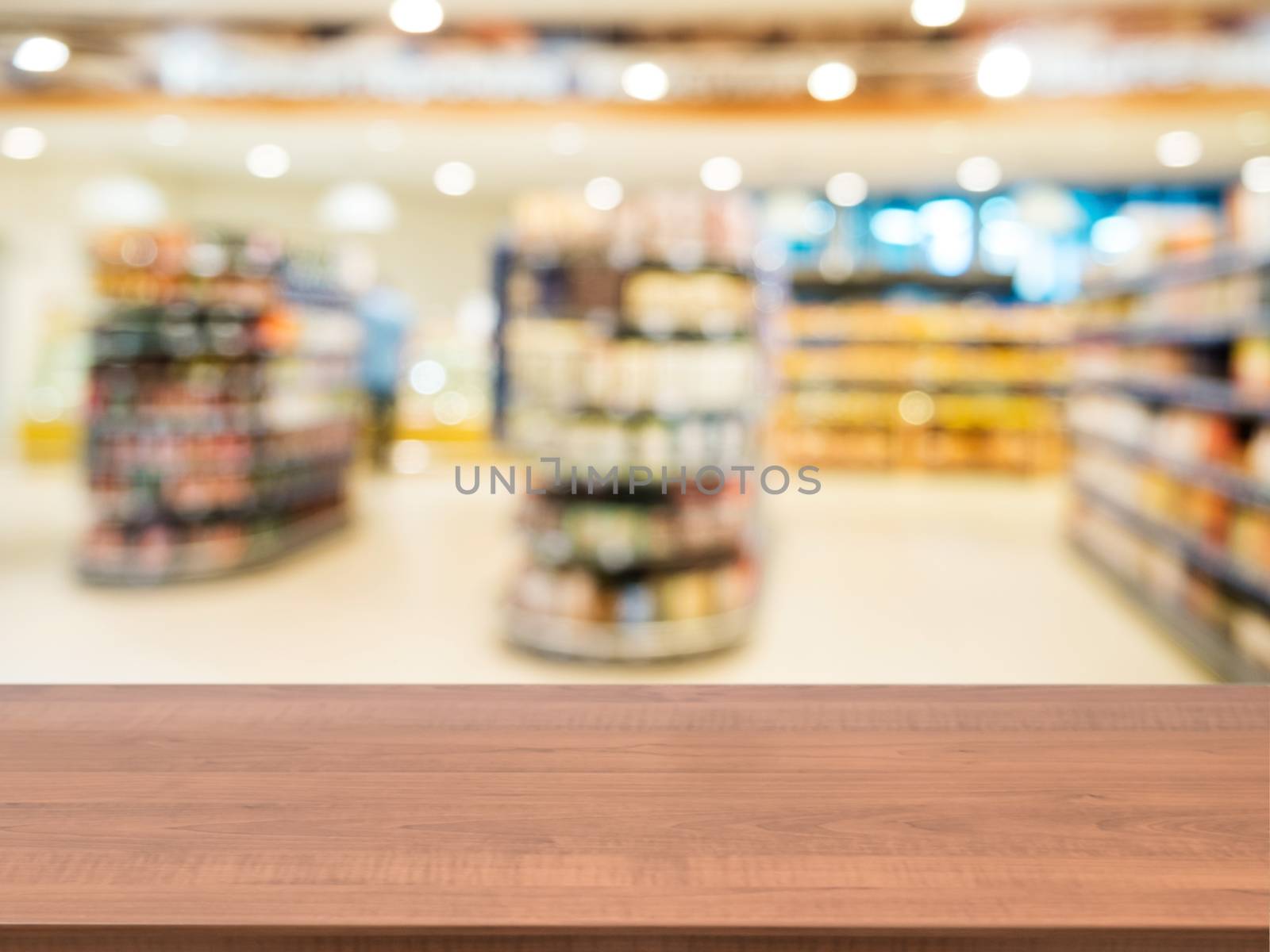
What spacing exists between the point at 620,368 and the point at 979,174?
7784 millimetres

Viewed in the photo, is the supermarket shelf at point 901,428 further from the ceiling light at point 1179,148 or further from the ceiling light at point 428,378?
the ceiling light at point 428,378

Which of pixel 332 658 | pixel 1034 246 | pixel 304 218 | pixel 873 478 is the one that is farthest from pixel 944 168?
pixel 332 658

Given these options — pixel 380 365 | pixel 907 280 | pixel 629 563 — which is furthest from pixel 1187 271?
pixel 380 365

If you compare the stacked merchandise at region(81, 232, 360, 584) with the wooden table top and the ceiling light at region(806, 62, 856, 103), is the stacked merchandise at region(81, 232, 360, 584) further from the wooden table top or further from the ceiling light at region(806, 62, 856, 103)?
the wooden table top


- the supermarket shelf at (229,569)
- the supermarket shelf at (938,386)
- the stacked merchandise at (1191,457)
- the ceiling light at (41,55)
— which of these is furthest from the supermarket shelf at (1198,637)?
the ceiling light at (41,55)

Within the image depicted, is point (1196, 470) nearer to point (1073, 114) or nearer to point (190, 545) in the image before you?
point (1073, 114)

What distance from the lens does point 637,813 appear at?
108 centimetres

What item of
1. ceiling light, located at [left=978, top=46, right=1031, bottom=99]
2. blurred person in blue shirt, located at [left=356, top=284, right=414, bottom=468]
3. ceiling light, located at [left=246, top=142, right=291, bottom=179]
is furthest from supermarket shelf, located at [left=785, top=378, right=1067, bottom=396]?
ceiling light, located at [left=246, top=142, right=291, bottom=179]

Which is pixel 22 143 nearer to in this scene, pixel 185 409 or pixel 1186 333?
pixel 185 409

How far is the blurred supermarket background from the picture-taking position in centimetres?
473

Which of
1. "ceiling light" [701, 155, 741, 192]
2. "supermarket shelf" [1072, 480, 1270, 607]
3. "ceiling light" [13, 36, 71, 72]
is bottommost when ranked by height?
"supermarket shelf" [1072, 480, 1270, 607]

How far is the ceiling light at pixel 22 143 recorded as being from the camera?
30.4 feet

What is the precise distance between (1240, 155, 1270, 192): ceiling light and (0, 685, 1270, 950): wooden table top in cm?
1115

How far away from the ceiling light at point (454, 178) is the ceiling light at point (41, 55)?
4.41 metres
